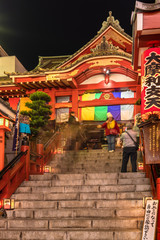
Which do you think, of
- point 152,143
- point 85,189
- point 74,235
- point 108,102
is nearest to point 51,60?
point 108,102

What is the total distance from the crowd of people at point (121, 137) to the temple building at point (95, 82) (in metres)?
4.54

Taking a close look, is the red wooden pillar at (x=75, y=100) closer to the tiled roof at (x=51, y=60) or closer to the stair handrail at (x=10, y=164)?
the tiled roof at (x=51, y=60)

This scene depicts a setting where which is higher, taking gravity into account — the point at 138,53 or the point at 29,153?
the point at 138,53

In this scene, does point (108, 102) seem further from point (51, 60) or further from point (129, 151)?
point (129, 151)

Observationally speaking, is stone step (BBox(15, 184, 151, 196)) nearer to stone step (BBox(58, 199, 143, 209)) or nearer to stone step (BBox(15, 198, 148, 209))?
stone step (BBox(15, 198, 148, 209))

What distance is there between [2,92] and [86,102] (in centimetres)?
639

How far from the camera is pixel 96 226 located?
623 cm

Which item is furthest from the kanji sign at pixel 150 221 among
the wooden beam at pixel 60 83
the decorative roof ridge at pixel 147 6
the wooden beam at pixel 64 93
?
the wooden beam at pixel 64 93

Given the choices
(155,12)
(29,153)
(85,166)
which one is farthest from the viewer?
(85,166)

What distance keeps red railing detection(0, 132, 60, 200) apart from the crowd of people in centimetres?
247

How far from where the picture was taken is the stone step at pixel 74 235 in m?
5.76

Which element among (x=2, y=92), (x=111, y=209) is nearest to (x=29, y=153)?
(x=111, y=209)

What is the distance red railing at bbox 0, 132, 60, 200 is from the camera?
7699 mm

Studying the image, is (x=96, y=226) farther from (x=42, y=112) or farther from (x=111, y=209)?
(x=42, y=112)
